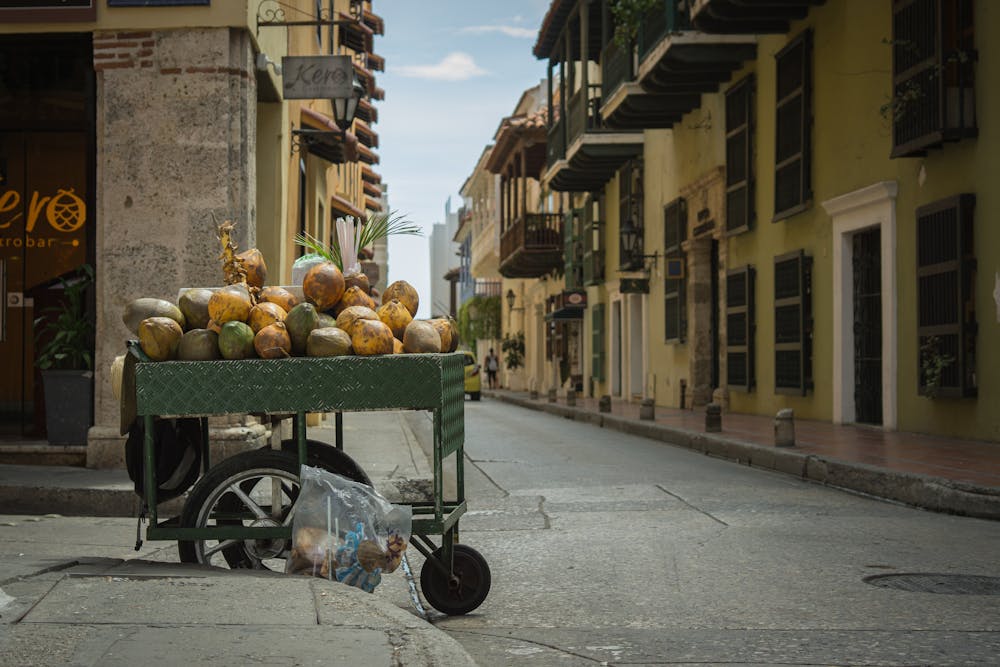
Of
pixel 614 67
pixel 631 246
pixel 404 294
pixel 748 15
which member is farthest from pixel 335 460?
pixel 631 246

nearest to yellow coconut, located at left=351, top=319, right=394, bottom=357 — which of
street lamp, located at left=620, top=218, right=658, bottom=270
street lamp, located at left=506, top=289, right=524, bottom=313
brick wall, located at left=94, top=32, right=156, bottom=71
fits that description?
brick wall, located at left=94, top=32, right=156, bottom=71

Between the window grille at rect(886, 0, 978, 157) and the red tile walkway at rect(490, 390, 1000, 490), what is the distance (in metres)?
3.00

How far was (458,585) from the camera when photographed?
16.7ft

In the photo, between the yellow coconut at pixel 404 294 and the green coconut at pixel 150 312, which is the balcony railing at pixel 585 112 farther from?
the green coconut at pixel 150 312

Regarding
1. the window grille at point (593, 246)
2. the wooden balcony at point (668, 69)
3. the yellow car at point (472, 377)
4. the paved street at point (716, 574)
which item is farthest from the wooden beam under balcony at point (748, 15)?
the yellow car at point (472, 377)

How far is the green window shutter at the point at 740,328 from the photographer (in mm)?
19594

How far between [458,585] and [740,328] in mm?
15511

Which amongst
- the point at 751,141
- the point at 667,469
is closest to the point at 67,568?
the point at 667,469

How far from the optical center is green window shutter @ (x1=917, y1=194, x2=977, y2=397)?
12.2m

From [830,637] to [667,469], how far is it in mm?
7088

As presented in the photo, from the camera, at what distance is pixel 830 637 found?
458 cm

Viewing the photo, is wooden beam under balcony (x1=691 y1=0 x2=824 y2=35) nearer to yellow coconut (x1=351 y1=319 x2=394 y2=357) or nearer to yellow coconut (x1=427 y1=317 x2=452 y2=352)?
yellow coconut (x1=427 y1=317 x2=452 y2=352)

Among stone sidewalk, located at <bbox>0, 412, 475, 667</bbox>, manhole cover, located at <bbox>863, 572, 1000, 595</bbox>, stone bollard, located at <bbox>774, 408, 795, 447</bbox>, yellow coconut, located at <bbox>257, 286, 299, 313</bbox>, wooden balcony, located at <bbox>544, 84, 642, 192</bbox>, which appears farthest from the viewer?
wooden balcony, located at <bbox>544, 84, 642, 192</bbox>

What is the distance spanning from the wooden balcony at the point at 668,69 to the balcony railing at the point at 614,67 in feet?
0.06
